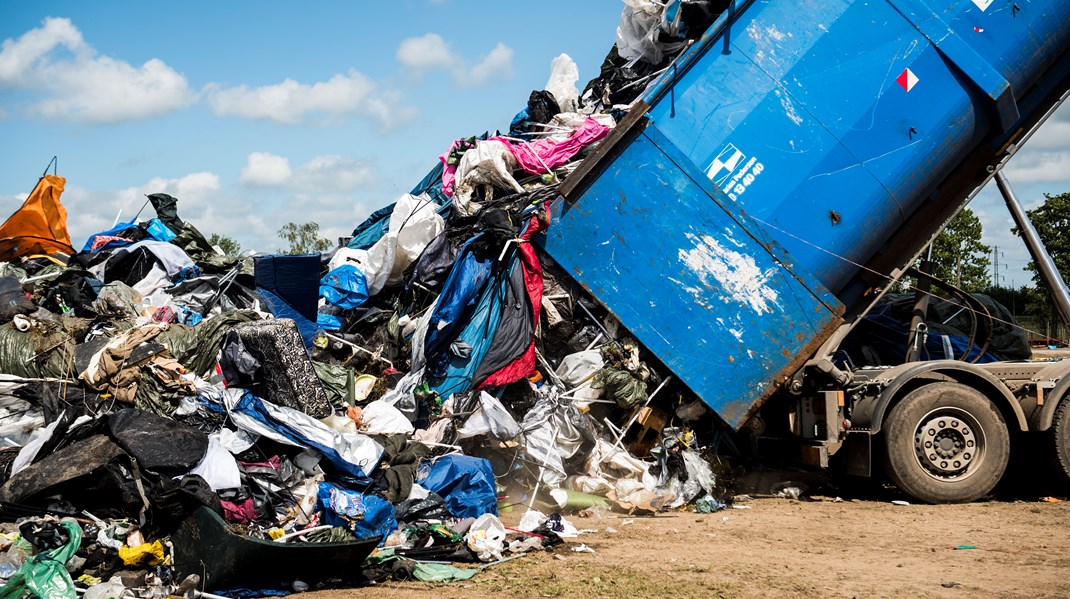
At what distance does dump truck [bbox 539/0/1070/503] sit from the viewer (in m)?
6.01

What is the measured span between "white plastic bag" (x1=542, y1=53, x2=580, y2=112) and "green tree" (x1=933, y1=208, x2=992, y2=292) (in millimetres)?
13530

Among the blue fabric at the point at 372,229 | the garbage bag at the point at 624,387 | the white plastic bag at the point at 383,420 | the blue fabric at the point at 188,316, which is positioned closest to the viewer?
the white plastic bag at the point at 383,420

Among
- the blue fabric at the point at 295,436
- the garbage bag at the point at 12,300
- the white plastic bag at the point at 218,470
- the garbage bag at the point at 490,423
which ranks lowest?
the white plastic bag at the point at 218,470

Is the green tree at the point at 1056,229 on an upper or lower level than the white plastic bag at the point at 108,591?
upper

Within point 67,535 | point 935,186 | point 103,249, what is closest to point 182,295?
point 103,249

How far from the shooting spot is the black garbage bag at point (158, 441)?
15.5ft

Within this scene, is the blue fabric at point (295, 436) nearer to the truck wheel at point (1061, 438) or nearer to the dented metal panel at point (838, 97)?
the dented metal panel at point (838, 97)

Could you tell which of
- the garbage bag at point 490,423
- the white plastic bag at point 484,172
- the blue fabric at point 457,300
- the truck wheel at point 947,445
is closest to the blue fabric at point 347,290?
the blue fabric at point 457,300

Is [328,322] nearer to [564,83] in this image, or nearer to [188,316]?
[188,316]

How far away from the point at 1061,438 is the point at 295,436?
17.1 ft

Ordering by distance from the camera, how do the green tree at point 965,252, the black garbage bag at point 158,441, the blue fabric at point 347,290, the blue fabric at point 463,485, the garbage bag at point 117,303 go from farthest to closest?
the green tree at point 965,252, the blue fabric at point 347,290, the garbage bag at point 117,303, the blue fabric at point 463,485, the black garbage bag at point 158,441

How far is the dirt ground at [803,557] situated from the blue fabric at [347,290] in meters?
2.40

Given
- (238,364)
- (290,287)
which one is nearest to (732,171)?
(290,287)

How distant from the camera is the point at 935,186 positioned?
634 cm
